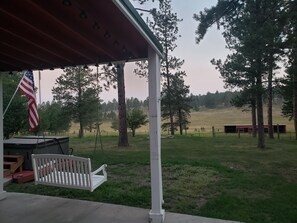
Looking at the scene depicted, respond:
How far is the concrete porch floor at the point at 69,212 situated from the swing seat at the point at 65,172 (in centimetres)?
37

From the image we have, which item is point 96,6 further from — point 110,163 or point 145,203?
point 110,163

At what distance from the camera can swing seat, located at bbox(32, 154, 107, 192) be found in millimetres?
3758

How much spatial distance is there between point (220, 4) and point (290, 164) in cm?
546

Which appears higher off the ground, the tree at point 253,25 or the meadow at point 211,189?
the tree at point 253,25

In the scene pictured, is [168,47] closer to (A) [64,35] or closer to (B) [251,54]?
(B) [251,54]

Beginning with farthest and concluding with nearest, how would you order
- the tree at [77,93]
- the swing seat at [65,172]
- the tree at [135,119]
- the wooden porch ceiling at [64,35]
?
1. the tree at [77,93]
2. the tree at [135,119]
3. the swing seat at [65,172]
4. the wooden porch ceiling at [64,35]

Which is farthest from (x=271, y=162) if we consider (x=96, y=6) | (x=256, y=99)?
(x=96, y=6)

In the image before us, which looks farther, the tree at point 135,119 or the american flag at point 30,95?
the tree at point 135,119

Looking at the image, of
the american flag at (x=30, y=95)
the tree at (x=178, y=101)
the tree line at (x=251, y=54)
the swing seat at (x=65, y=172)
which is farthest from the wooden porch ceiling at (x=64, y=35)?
the tree at (x=178, y=101)

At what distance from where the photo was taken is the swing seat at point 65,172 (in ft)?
12.3

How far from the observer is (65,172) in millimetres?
3973

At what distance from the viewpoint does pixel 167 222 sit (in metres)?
3.51

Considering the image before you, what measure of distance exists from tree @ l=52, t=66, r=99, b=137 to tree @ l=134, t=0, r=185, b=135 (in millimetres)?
4234

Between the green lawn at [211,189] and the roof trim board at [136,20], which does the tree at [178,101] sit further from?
the roof trim board at [136,20]
